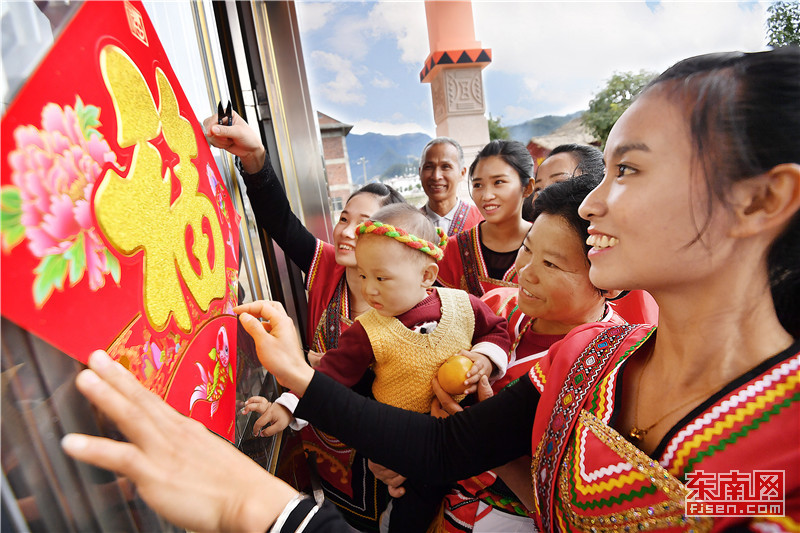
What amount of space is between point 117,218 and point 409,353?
2.46ft

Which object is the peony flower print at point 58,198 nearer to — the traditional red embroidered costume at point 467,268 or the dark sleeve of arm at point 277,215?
the dark sleeve of arm at point 277,215

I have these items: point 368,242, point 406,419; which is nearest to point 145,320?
point 406,419

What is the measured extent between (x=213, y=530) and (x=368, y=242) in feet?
2.48

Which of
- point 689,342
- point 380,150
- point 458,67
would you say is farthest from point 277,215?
point 380,150

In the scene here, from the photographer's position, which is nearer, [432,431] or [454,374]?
[432,431]

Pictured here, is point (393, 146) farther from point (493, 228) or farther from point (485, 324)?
point (485, 324)

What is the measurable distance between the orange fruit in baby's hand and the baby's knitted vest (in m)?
0.07

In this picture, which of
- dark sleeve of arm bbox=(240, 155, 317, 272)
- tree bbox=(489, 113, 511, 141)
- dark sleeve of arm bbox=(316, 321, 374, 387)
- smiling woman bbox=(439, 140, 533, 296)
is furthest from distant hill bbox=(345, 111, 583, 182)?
dark sleeve of arm bbox=(316, 321, 374, 387)

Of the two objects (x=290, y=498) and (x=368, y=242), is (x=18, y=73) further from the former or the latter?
(x=368, y=242)

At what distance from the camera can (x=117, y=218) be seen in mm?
498

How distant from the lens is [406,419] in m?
0.85

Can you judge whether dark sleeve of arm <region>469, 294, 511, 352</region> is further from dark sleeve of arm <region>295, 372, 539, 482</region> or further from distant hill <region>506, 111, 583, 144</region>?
distant hill <region>506, 111, 583, 144</region>

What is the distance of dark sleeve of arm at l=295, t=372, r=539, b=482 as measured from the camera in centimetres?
80

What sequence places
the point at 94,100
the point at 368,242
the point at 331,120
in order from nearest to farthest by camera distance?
1. the point at 94,100
2. the point at 368,242
3. the point at 331,120
